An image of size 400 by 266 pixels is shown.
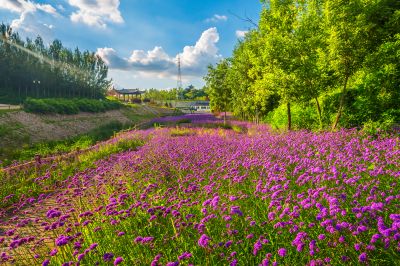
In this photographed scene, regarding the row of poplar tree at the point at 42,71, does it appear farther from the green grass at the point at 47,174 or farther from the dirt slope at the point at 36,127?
the green grass at the point at 47,174

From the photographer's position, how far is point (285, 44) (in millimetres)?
13555

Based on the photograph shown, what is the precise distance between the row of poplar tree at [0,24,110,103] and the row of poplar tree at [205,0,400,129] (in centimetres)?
4990

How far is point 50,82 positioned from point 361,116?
69139 millimetres

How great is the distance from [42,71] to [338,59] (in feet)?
223

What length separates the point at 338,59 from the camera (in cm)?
1138

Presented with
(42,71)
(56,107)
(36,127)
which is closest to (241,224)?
(36,127)

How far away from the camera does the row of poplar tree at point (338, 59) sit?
35.5 ft

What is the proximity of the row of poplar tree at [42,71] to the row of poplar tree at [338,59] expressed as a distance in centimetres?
4990

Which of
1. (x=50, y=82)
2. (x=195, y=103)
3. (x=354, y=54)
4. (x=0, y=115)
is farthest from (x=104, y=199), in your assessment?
(x=195, y=103)

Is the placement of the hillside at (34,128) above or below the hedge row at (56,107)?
below

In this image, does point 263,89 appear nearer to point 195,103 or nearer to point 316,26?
point 316,26

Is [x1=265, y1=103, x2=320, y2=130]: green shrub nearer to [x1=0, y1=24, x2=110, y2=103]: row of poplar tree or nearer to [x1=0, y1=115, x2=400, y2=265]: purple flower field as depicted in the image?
[x1=0, y1=115, x2=400, y2=265]: purple flower field

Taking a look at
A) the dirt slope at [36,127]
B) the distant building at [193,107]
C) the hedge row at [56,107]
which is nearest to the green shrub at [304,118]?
the dirt slope at [36,127]

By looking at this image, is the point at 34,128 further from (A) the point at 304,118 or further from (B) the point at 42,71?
(B) the point at 42,71
